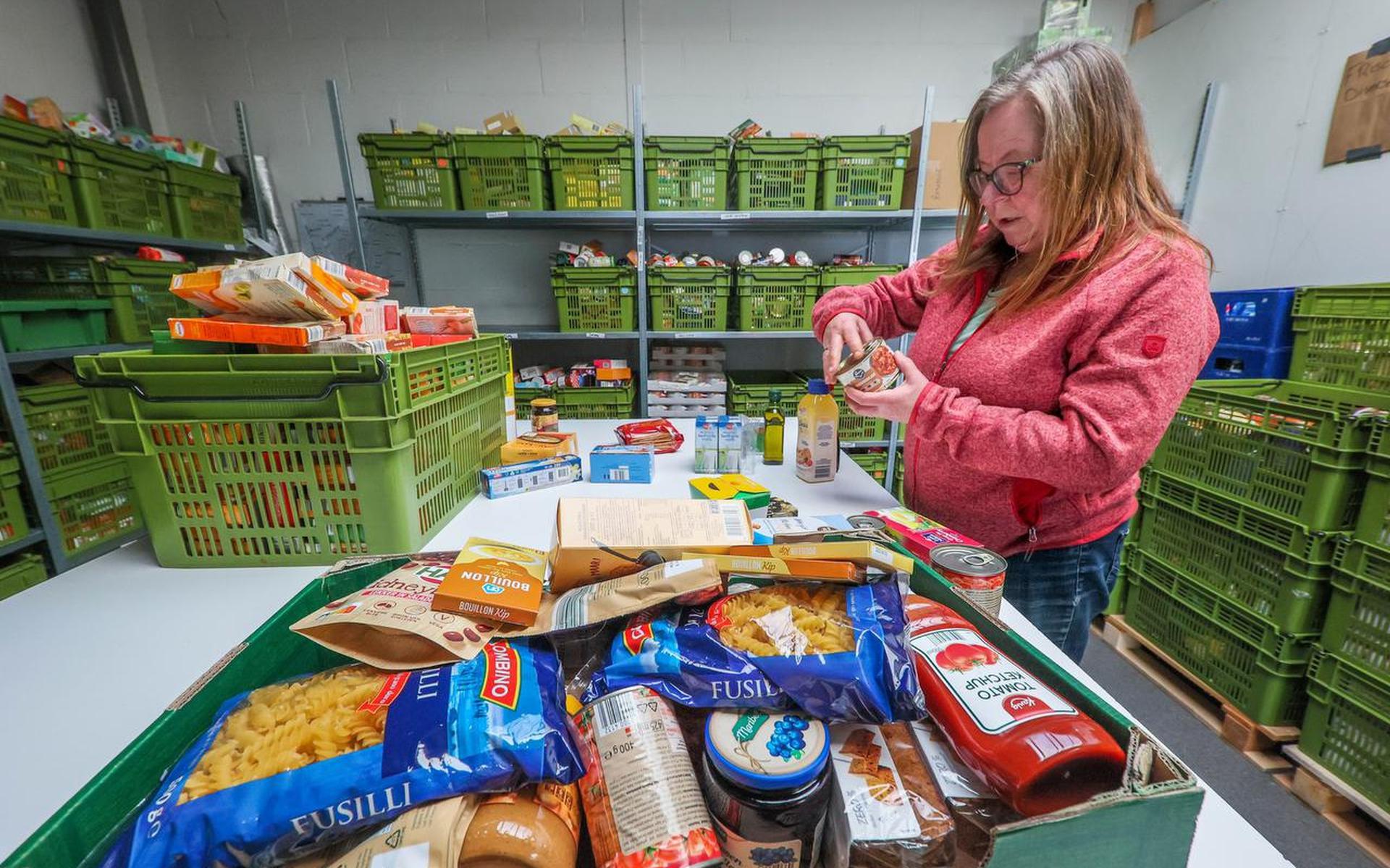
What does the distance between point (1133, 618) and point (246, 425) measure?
107 inches

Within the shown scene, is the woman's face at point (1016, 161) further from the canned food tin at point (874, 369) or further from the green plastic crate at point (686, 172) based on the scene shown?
the green plastic crate at point (686, 172)

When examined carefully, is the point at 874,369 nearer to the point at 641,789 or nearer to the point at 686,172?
the point at 641,789

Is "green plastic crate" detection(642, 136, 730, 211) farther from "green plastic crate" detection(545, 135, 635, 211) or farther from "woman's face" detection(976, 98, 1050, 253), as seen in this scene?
"woman's face" detection(976, 98, 1050, 253)

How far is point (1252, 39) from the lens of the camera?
2150 mm

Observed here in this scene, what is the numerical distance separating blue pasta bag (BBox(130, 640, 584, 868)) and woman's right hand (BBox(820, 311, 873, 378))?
0.88m

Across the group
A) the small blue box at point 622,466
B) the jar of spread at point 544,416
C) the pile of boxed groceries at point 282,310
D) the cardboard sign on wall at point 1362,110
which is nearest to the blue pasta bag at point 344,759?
the pile of boxed groceries at point 282,310

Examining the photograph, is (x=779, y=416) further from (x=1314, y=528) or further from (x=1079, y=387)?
(x=1314, y=528)

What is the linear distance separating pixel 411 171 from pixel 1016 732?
280 cm

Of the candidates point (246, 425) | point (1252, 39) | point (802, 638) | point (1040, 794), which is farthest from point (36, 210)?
point (1252, 39)

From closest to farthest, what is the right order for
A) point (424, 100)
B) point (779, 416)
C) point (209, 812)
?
point (209, 812)
point (779, 416)
point (424, 100)

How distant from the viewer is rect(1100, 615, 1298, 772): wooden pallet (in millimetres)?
1602

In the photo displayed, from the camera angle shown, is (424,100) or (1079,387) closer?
(1079,387)

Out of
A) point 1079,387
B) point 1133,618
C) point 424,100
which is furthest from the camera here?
point 424,100

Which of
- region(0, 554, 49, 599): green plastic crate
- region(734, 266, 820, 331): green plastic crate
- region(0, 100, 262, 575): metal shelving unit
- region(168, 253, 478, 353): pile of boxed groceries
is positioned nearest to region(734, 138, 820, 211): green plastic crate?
region(734, 266, 820, 331): green plastic crate
